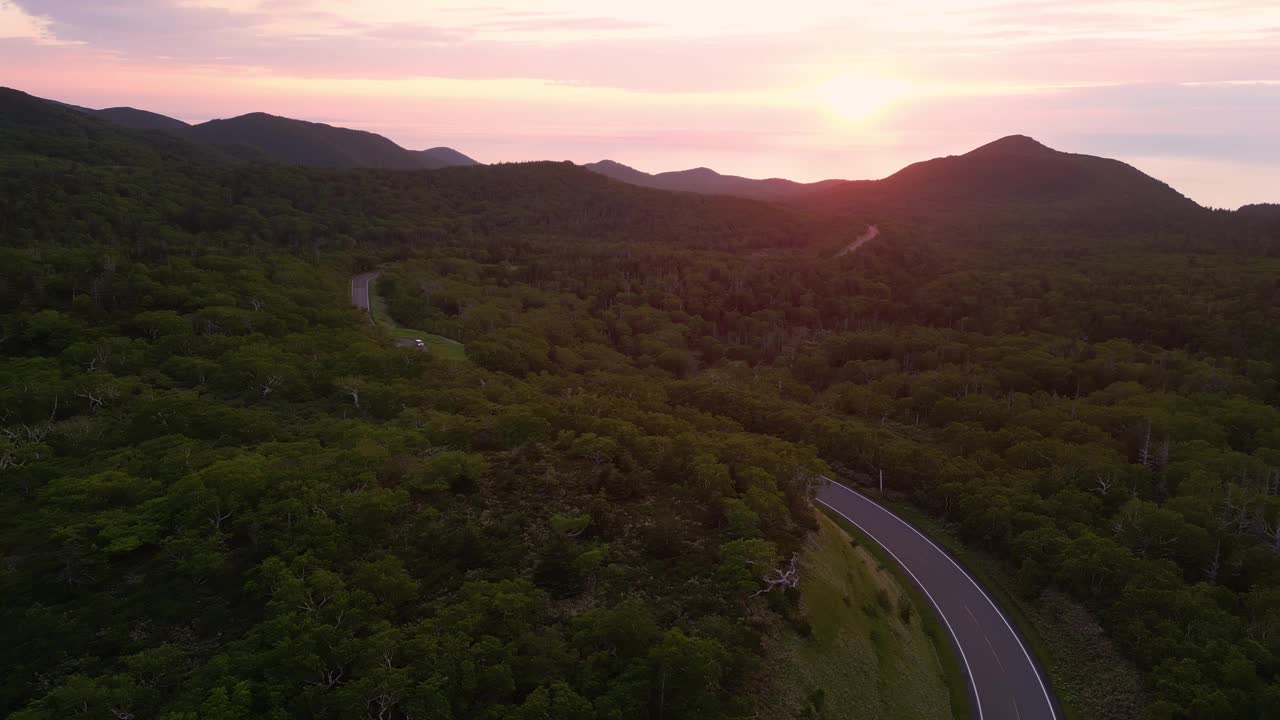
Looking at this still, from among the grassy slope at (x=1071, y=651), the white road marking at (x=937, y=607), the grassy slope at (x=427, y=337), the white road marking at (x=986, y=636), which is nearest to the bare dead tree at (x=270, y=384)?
the grassy slope at (x=427, y=337)

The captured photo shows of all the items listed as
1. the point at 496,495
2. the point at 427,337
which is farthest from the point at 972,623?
the point at 427,337

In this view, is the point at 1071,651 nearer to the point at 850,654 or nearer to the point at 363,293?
the point at 850,654

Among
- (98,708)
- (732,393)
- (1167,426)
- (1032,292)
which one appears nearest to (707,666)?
(98,708)

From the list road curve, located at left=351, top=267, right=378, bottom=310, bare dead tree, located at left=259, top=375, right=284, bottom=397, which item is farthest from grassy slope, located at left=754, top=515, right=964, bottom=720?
road curve, located at left=351, top=267, right=378, bottom=310

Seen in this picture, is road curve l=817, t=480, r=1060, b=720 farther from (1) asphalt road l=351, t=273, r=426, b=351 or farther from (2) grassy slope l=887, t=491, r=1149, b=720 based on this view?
(1) asphalt road l=351, t=273, r=426, b=351

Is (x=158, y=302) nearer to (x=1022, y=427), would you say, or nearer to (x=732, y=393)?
(x=732, y=393)

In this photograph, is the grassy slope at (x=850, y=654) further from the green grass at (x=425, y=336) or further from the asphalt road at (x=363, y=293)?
the asphalt road at (x=363, y=293)
